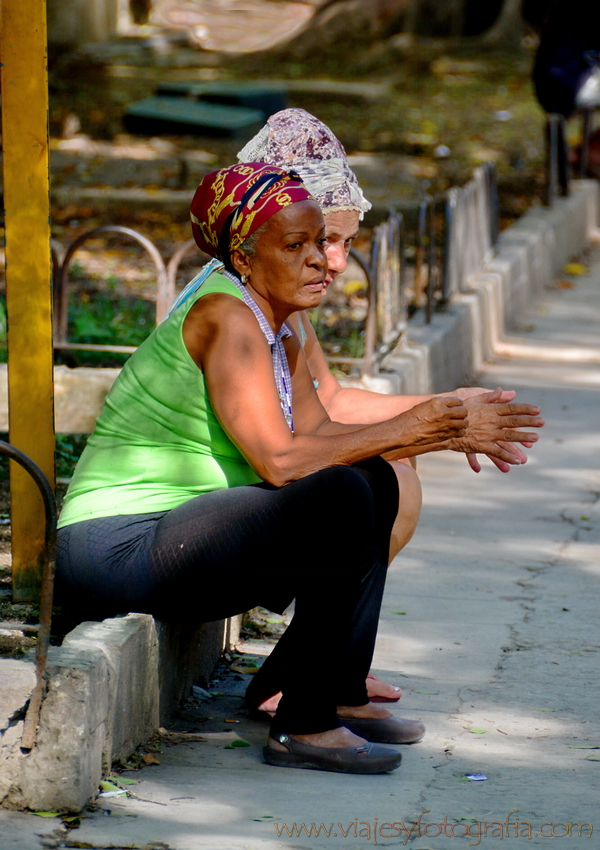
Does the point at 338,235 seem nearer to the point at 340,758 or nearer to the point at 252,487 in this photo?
the point at 252,487

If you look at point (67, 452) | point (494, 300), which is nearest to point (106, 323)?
point (67, 452)

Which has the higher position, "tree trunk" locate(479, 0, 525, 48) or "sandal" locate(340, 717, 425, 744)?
"tree trunk" locate(479, 0, 525, 48)

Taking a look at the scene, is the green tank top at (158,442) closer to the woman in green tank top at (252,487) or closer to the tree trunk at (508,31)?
the woman in green tank top at (252,487)

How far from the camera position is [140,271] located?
27.1 feet

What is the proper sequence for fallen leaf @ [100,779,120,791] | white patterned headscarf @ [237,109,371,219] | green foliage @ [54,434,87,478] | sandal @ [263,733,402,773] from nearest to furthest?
fallen leaf @ [100,779,120,791]
sandal @ [263,733,402,773]
white patterned headscarf @ [237,109,371,219]
green foliage @ [54,434,87,478]

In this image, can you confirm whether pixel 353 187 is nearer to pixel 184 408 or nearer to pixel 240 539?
pixel 184 408

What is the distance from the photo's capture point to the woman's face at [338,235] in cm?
342

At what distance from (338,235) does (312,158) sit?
0.78 ft

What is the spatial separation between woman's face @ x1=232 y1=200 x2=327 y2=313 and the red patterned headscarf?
0.09 ft

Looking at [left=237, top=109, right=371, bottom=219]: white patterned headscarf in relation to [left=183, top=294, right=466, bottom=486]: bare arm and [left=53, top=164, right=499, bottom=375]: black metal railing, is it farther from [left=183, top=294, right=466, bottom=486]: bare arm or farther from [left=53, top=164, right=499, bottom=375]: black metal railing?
[left=53, top=164, right=499, bottom=375]: black metal railing

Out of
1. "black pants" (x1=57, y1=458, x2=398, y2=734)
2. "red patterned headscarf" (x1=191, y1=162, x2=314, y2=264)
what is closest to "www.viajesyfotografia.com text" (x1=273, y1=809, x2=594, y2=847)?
"black pants" (x1=57, y1=458, x2=398, y2=734)

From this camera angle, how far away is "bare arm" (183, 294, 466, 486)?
2.75m

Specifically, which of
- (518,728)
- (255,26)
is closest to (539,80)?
(518,728)

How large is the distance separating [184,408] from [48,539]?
0.54m
